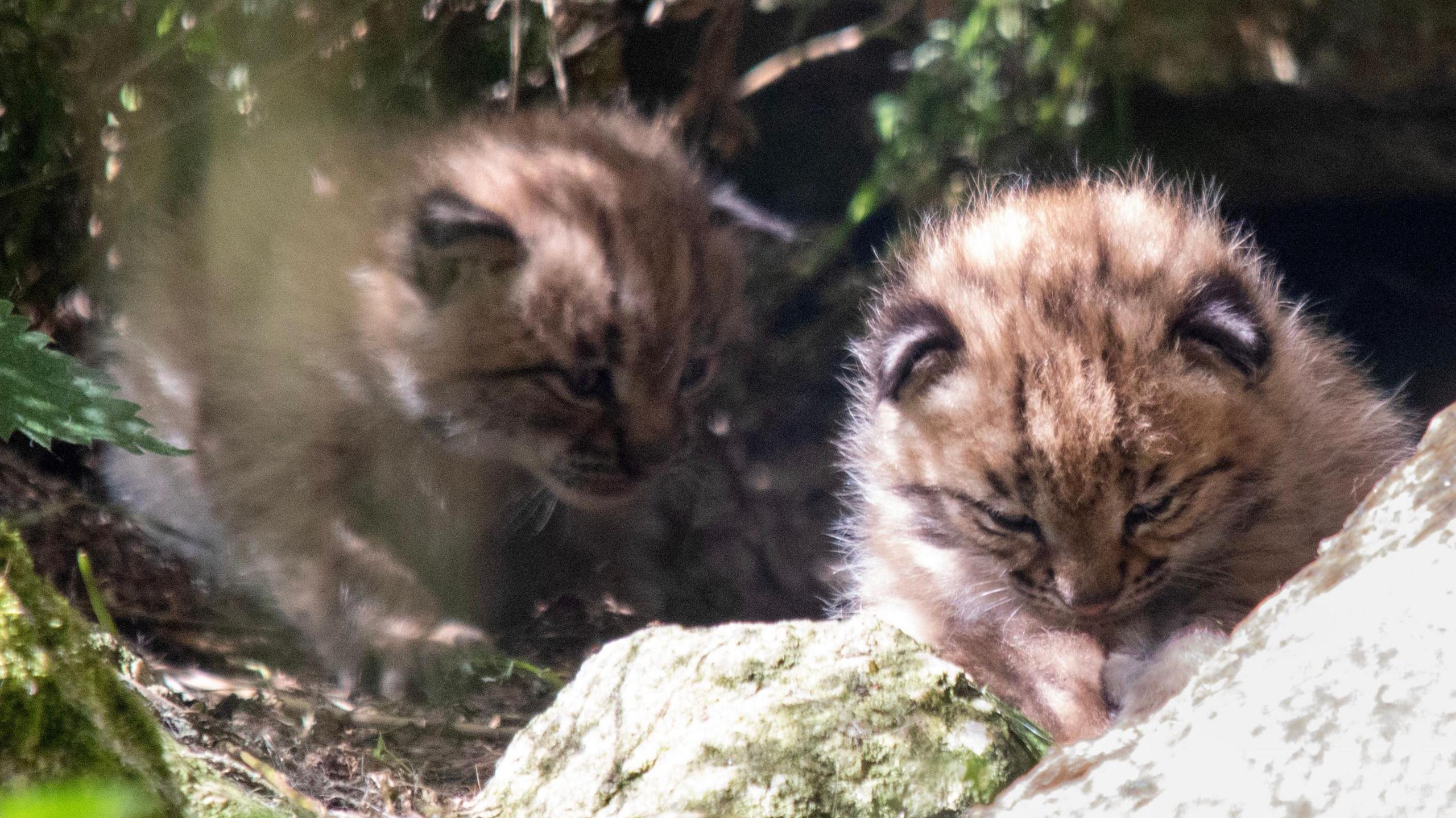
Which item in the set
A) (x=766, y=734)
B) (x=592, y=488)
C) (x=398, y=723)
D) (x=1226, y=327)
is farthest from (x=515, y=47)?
(x=766, y=734)

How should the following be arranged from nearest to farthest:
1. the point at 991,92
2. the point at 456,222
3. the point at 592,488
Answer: the point at 456,222
the point at 592,488
the point at 991,92

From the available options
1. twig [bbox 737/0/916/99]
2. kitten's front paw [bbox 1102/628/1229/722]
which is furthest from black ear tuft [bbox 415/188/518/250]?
twig [bbox 737/0/916/99]

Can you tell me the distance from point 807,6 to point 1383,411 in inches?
105

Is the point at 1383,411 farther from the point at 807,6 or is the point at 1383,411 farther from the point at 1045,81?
the point at 807,6

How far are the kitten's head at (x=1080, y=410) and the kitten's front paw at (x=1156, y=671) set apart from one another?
0.15m

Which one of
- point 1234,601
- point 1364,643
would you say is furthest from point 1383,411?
point 1364,643

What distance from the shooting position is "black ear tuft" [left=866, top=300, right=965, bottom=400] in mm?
2883

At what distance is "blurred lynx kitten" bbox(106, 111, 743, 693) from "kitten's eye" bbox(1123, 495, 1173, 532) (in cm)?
147

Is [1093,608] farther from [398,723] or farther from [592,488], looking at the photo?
[398,723]

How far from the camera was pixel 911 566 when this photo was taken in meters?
3.20

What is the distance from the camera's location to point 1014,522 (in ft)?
9.20

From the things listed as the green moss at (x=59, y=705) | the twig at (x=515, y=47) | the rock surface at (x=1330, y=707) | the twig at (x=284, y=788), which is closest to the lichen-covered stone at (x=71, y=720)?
the green moss at (x=59, y=705)

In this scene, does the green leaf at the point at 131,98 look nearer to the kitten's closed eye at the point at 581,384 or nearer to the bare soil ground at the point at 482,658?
the bare soil ground at the point at 482,658

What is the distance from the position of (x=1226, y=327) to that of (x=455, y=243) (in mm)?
1986
